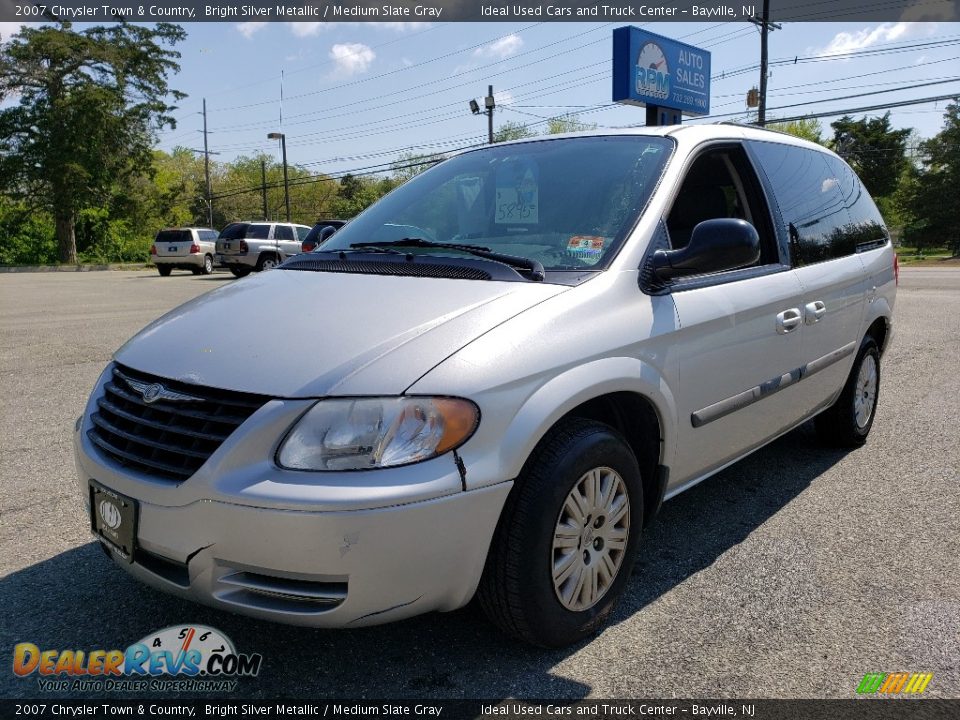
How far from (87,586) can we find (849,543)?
10.1 ft

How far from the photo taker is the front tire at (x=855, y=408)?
14.4 feet

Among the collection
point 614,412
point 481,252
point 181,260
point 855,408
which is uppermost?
point 481,252

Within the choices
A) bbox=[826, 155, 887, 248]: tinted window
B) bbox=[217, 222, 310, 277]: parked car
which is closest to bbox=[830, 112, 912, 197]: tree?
bbox=[217, 222, 310, 277]: parked car

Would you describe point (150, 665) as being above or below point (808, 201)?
below

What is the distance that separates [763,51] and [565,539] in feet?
102

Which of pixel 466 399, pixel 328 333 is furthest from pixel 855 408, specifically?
pixel 328 333

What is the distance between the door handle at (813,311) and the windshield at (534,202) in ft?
3.54

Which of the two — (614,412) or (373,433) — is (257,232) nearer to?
(614,412)

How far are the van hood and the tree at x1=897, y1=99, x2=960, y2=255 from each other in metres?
56.9

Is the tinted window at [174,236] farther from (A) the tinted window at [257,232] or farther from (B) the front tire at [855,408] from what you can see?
(B) the front tire at [855,408]

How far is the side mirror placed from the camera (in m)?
2.62

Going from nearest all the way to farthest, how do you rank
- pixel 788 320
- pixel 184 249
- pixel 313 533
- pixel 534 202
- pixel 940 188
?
pixel 313 533, pixel 534 202, pixel 788 320, pixel 184 249, pixel 940 188

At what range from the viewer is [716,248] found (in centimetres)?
261

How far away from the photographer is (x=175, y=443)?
6.96 feet
